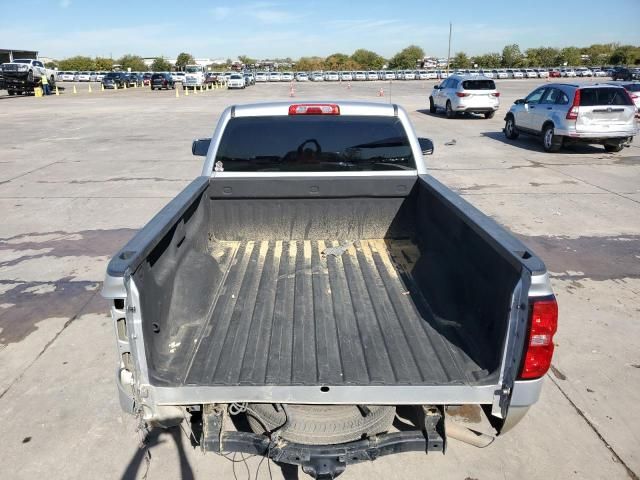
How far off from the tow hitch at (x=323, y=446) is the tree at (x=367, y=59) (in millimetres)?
112194

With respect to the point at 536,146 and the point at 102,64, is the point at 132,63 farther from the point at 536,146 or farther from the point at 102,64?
the point at 536,146

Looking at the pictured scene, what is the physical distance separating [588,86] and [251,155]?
11672 millimetres

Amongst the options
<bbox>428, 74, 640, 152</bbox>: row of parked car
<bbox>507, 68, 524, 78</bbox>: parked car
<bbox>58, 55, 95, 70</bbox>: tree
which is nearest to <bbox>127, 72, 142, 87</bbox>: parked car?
<bbox>58, 55, 95, 70</bbox>: tree

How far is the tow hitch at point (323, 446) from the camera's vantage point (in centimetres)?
223

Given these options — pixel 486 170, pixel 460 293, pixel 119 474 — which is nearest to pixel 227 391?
pixel 119 474

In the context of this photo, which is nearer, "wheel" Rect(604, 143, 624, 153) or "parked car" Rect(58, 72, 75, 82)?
"wheel" Rect(604, 143, 624, 153)

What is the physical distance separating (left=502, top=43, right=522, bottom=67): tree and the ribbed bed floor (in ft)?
341

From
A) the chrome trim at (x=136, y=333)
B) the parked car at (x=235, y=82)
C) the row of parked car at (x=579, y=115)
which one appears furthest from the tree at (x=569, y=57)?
the chrome trim at (x=136, y=333)

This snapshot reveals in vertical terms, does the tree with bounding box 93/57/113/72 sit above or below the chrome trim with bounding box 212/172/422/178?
above

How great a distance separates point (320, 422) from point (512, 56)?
106322 millimetres

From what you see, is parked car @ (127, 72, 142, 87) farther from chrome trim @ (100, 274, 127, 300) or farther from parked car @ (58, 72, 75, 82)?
chrome trim @ (100, 274, 127, 300)

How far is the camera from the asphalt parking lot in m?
2.98

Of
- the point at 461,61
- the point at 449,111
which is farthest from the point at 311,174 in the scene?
the point at 461,61

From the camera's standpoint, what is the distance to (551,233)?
23.3 ft
